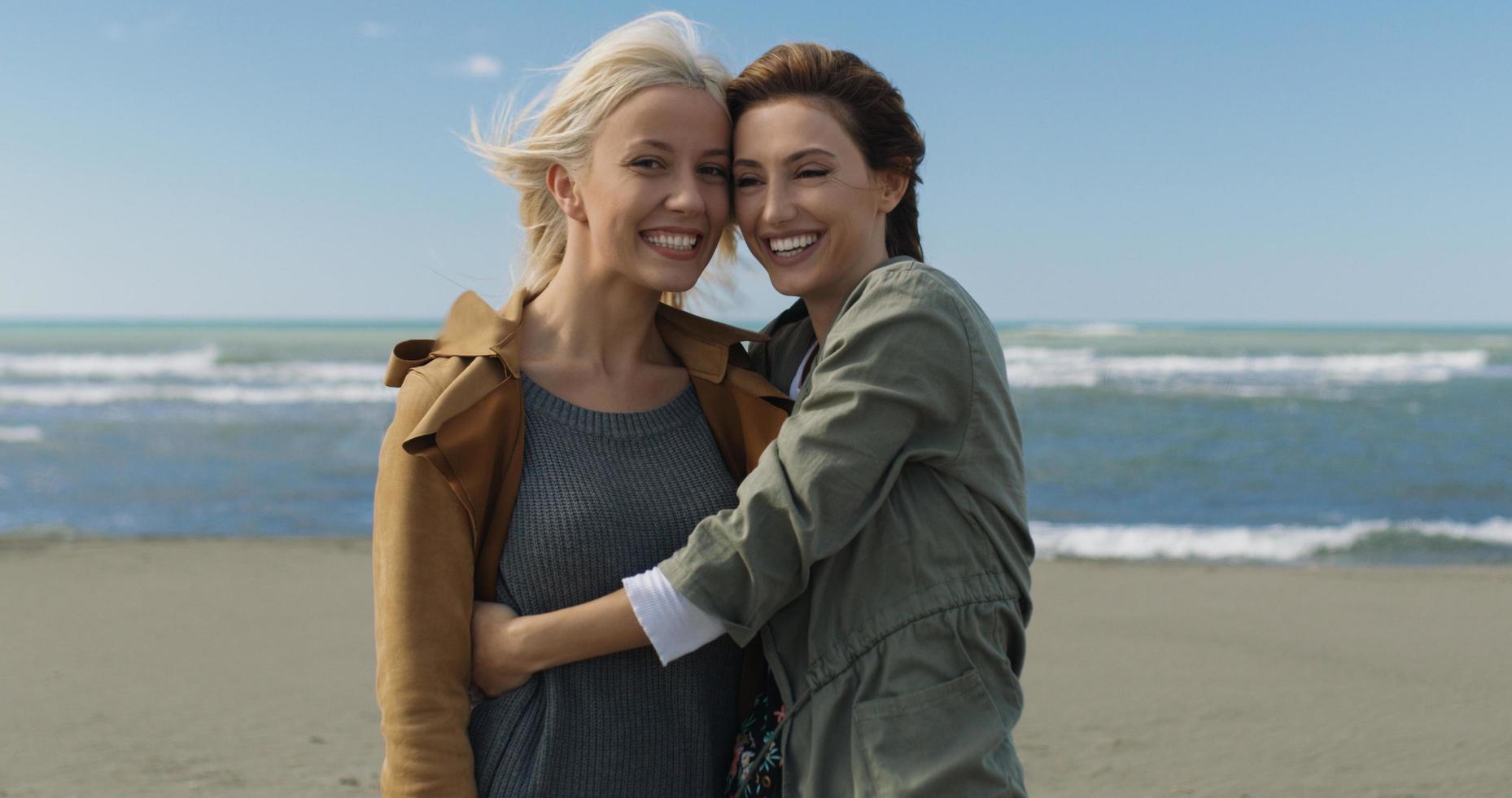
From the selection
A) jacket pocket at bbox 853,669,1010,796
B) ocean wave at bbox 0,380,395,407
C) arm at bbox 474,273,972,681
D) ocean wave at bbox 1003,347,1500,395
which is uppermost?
arm at bbox 474,273,972,681

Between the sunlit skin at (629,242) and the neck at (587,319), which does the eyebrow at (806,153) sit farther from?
the neck at (587,319)

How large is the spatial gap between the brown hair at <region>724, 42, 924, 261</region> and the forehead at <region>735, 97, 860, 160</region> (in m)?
0.01

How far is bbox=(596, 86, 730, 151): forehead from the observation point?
6.70ft

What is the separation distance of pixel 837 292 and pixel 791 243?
0.44 ft

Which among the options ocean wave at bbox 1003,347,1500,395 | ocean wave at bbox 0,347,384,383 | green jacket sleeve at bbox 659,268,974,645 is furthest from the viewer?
ocean wave at bbox 0,347,384,383

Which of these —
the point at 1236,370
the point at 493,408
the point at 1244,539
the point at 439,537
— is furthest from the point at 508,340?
the point at 1236,370

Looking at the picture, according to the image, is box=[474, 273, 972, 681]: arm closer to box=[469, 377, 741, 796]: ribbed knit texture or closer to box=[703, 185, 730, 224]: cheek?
box=[469, 377, 741, 796]: ribbed knit texture

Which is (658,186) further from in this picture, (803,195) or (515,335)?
(515,335)

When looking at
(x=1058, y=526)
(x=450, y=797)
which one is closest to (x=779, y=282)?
(x=450, y=797)

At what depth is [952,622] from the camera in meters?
1.79

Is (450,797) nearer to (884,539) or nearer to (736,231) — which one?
(884,539)

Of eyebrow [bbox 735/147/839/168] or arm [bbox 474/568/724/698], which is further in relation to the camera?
eyebrow [bbox 735/147/839/168]

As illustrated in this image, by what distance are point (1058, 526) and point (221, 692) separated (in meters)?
6.47

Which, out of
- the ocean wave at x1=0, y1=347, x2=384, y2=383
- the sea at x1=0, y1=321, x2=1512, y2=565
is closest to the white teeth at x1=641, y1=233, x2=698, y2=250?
the sea at x1=0, y1=321, x2=1512, y2=565
